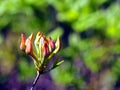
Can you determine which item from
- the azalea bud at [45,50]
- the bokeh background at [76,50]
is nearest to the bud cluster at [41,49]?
the azalea bud at [45,50]

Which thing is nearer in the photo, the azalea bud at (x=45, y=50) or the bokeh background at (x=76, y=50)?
the azalea bud at (x=45, y=50)

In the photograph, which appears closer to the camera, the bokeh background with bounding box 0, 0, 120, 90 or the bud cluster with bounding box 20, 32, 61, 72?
the bud cluster with bounding box 20, 32, 61, 72

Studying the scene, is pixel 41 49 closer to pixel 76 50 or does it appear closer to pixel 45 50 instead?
pixel 45 50

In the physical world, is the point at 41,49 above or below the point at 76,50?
above

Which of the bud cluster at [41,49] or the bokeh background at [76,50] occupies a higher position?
the bud cluster at [41,49]

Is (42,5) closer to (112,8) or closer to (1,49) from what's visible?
(112,8)

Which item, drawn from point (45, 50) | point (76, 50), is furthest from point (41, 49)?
point (76, 50)

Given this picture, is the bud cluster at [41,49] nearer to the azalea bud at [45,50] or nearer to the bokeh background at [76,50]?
the azalea bud at [45,50]

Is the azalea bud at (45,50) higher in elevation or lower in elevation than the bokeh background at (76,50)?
higher

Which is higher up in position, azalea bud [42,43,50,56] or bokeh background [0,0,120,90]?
azalea bud [42,43,50,56]

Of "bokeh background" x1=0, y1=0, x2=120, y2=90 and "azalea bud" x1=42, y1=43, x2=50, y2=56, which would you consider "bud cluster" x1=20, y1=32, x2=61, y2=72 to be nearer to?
"azalea bud" x1=42, y1=43, x2=50, y2=56

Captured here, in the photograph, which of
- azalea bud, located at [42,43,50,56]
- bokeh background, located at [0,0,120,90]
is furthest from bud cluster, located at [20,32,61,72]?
bokeh background, located at [0,0,120,90]
